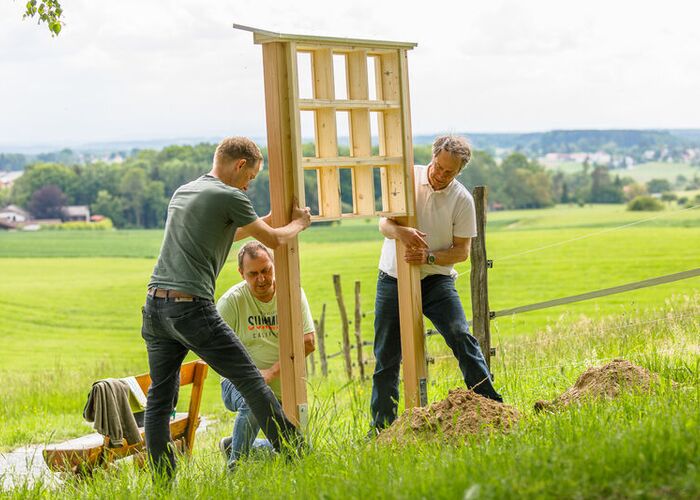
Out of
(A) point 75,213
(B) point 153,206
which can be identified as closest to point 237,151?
(B) point 153,206

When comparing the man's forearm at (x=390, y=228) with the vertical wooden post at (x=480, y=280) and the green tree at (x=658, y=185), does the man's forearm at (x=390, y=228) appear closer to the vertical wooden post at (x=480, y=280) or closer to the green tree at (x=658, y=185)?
the vertical wooden post at (x=480, y=280)

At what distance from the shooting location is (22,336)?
5634cm

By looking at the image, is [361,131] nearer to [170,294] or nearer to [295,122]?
[295,122]

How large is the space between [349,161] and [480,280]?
2866 mm

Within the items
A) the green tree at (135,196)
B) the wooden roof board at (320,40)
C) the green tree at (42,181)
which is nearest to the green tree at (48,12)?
the wooden roof board at (320,40)

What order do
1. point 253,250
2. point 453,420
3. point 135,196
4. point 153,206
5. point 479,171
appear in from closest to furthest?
point 453,420, point 253,250, point 153,206, point 135,196, point 479,171

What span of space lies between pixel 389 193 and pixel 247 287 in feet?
3.81

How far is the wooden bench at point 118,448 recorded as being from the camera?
665 centimetres

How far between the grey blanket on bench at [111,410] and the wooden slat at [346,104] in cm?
218

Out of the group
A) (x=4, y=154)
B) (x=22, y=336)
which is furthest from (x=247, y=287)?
(x=4, y=154)

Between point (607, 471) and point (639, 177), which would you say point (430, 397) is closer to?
point (607, 471)

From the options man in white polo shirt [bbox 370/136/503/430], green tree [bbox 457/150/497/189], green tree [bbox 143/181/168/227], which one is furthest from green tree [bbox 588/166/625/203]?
man in white polo shirt [bbox 370/136/503/430]

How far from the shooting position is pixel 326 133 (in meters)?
6.52

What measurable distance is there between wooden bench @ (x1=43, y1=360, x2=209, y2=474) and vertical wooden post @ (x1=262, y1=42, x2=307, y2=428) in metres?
0.98
